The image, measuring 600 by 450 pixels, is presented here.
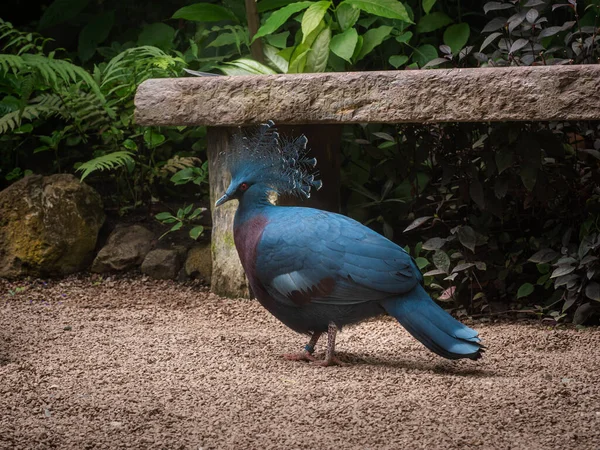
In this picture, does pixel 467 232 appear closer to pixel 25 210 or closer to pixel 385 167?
pixel 385 167

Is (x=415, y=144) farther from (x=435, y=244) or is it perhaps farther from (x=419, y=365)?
(x=419, y=365)

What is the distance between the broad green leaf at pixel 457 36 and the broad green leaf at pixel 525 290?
165 centimetres

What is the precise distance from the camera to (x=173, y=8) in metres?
6.18

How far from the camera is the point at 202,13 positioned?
193 inches

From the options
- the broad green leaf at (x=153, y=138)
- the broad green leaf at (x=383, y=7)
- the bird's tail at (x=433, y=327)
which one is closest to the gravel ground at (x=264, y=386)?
the bird's tail at (x=433, y=327)

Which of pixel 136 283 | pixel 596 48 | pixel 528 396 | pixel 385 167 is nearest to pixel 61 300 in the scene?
pixel 136 283

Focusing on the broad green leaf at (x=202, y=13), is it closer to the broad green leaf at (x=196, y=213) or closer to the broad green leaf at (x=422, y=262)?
the broad green leaf at (x=196, y=213)

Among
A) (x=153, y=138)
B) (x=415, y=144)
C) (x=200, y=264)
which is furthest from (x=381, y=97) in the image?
(x=153, y=138)

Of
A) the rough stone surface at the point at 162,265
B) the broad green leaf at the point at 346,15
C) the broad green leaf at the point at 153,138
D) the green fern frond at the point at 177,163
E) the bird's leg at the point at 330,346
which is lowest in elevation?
the rough stone surface at the point at 162,265

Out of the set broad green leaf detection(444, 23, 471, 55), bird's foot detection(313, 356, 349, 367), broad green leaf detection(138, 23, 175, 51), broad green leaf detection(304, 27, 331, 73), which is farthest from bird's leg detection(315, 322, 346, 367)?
broad green leaf detection(138, 23, 175, 51)

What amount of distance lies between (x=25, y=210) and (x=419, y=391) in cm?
294

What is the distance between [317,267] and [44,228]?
234cm

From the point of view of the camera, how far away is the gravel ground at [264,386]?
2.30 m

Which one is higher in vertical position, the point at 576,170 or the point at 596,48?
the point at 596,48
